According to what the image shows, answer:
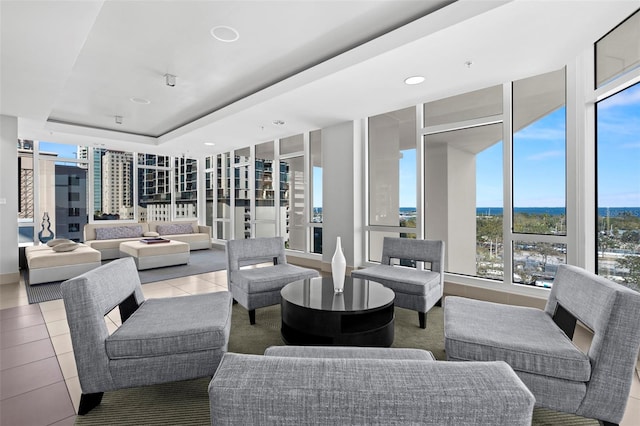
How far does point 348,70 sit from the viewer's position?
3289 millimetres

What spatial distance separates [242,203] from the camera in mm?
8180

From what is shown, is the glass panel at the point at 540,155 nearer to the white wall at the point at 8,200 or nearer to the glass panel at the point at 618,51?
the glass panel at the point at 618,51

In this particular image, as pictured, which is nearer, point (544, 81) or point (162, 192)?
point (544, 81)

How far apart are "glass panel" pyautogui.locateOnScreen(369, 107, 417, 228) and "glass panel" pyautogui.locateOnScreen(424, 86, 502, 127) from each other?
0.30 m

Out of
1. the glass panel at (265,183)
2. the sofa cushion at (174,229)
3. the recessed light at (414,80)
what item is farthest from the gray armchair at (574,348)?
the sofa cushion at (174,229)

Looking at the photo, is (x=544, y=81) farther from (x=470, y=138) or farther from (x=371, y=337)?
(x=371, y=337)

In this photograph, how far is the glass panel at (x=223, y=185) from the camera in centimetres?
862

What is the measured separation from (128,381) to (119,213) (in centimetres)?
794

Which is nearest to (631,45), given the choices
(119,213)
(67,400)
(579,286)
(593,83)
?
(593,83)

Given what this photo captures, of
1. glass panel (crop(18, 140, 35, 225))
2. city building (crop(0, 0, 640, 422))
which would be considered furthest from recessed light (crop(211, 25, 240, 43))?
glass panel (crop(18, 140, 35, 225))

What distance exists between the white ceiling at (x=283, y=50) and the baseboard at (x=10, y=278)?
2378 millimetres

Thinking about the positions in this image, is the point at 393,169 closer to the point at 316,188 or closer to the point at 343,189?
the point at 343,189

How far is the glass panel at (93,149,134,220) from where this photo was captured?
8008 millimetres

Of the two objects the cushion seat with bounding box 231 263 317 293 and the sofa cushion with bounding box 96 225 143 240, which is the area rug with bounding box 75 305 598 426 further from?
the sofa cushion with bounding box 96 225 143 240
